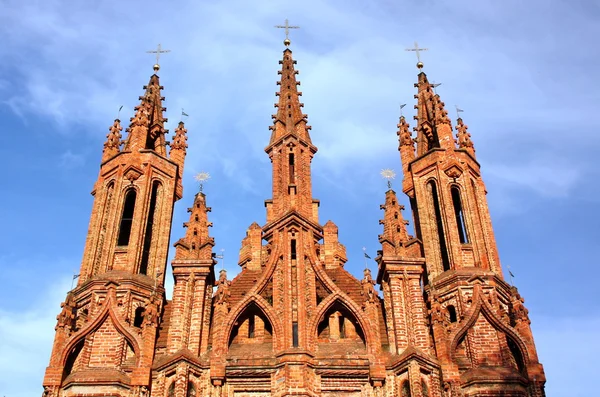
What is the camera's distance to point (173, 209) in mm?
24906

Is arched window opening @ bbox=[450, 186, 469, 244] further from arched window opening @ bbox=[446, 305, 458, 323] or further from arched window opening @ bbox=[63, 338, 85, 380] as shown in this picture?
arched window opening @ bbox=[63, 338, 85, 380]

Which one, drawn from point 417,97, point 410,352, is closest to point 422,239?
point 410,352

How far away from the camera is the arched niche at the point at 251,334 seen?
19188mm

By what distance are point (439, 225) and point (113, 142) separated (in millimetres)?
11093

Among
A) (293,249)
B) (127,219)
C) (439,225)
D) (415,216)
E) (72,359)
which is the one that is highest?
(415,216)

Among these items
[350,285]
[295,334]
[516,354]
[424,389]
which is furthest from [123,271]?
[516,354]

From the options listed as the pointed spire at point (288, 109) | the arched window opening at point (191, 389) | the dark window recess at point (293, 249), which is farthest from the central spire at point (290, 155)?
the arched window opening at point (191, 389)

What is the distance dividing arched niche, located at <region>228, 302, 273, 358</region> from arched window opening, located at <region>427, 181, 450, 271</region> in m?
5.77

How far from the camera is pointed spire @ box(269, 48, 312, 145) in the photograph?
25031 millimetres

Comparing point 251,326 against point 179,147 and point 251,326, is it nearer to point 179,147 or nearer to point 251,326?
point 251,326

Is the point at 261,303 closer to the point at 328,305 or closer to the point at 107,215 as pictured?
the point at 328,305

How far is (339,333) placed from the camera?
20.0m

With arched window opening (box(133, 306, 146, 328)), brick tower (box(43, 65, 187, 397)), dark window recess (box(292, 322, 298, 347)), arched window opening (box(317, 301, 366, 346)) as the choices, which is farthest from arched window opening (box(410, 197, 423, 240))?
arched window opening (box(133, 306, 146, 328))

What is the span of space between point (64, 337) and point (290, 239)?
6.23m
